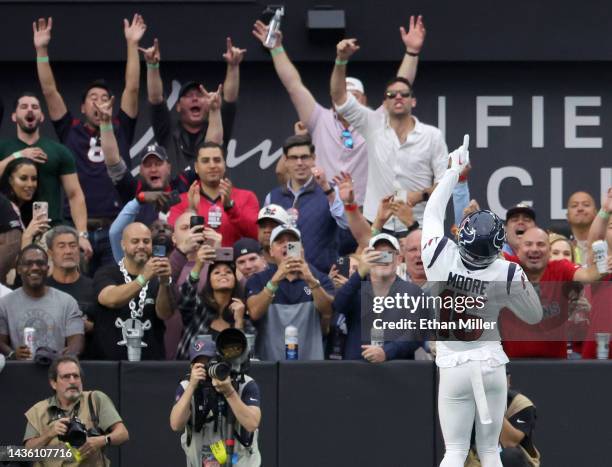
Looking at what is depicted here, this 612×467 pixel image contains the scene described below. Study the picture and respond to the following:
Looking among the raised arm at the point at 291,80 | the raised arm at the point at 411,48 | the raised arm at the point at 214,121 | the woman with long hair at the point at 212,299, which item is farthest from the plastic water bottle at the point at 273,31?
the woman with long hair at the point at 212,299

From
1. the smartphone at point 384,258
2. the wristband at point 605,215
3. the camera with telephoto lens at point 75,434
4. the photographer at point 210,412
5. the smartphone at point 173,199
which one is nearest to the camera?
the photographer at point 210,412

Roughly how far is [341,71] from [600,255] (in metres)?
2.97

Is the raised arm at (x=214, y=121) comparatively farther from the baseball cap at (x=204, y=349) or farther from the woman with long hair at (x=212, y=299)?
the baseball cap at (x=204, y=349)

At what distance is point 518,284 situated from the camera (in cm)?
1038

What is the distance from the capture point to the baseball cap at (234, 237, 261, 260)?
42.7 ft

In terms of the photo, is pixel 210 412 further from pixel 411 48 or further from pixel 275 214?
pixel 411 48

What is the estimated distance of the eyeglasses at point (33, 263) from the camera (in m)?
12.4

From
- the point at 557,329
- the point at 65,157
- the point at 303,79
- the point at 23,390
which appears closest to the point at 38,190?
the point at 65,157

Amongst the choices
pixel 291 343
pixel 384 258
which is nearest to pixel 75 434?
pixel 291 343

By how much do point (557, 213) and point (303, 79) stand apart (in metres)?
2.82

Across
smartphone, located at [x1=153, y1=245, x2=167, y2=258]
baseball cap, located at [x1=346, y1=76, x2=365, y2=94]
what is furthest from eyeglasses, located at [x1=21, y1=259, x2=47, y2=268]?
baseball cap, located at [x1=346, y1=76, x2=365, y2=94]

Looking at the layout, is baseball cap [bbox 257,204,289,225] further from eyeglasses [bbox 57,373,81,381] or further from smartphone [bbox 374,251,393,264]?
eyeglasses [bbox 57,373,81,381]

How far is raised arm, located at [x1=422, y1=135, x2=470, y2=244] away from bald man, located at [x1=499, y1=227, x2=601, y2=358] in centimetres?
211

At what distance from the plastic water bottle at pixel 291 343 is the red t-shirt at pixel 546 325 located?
5.04ft
